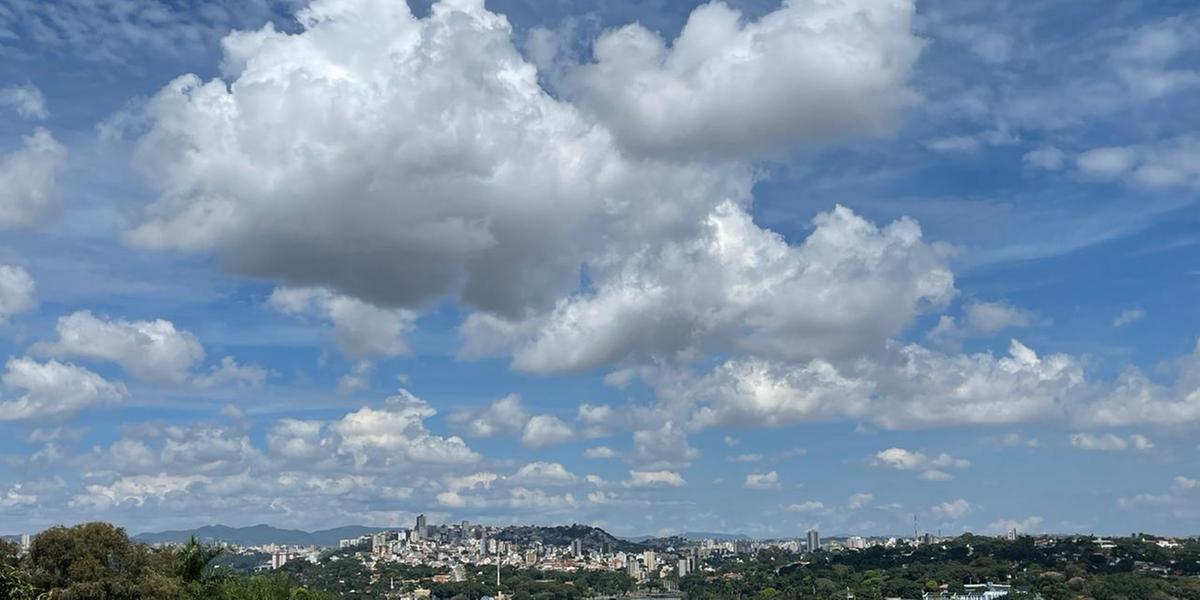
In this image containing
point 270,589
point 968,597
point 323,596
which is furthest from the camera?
point 968,597

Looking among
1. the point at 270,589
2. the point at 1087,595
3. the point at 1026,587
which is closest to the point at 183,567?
the point at 270,589

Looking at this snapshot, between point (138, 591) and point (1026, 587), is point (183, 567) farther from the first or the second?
point (1026, 587)

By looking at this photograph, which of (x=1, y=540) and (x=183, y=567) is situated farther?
(x=183, y=567)

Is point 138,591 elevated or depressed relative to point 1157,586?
elevated

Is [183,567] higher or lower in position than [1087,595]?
higher

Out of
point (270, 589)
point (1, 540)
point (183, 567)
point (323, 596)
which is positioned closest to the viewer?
point (1, 540)

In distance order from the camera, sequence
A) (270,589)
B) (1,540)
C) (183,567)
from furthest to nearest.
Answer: (270,589), (183,567), (1,540)

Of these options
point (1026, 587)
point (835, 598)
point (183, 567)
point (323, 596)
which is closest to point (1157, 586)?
point (1026, 587)

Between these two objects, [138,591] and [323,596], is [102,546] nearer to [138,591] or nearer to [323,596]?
[138,591]

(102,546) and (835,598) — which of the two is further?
(835,598)
